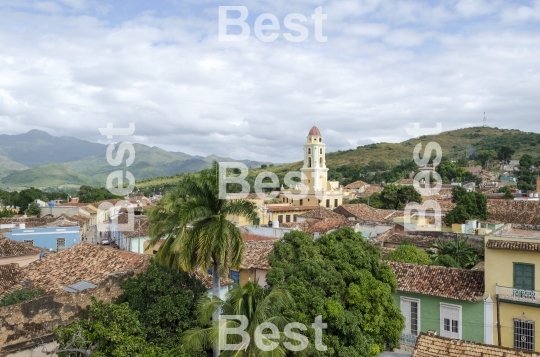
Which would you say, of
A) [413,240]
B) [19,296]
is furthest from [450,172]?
[19,296]

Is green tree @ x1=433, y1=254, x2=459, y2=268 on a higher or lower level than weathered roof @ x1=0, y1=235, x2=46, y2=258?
lower

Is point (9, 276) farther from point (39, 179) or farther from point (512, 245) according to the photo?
point (39, 179)

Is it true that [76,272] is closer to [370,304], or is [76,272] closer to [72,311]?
[72,311]

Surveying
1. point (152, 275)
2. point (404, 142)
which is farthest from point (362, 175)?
point (152, 275)

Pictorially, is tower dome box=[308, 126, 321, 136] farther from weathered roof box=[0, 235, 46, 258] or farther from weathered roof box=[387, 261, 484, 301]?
weathered roof box=[387, 261, 484, 301]

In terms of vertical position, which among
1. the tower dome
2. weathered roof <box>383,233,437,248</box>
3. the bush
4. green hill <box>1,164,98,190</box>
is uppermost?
the tower dome

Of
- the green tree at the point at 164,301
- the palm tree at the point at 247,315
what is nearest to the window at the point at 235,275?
the green tree at the point at 164,301

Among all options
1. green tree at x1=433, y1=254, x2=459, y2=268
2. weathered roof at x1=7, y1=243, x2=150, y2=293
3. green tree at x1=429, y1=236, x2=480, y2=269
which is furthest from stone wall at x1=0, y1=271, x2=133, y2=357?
green tree at x1=429, y1=236, x2=480, y2=269
